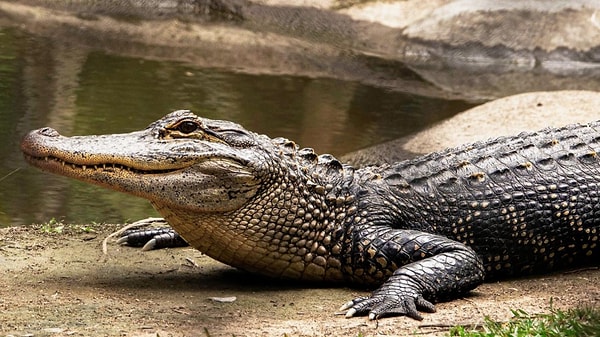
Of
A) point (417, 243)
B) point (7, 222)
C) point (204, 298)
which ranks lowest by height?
point (7, 222)

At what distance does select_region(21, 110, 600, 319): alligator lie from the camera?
5.49 meters

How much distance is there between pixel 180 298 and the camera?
5.38m

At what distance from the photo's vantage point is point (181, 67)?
47.5ft

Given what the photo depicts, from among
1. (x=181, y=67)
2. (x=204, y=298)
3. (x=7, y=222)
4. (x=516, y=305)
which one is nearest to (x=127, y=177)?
(x=204, y=298)

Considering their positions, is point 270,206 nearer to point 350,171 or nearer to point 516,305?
point 350,171

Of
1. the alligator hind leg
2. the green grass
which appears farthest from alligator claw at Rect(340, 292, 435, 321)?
the alligator hind leg

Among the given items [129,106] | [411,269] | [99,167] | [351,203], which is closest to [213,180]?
[99,167]

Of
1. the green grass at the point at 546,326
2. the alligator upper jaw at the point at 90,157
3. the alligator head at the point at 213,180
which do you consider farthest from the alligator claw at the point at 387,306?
the alligator upper jaw at the point at 90,157

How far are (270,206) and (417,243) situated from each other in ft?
2.80

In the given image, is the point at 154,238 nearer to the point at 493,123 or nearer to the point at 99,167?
the point at 99,167

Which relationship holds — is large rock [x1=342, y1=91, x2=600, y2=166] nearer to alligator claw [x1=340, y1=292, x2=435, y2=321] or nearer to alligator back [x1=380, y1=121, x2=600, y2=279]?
alligator back [x1=380, y1=121, x2=600, y2=279]

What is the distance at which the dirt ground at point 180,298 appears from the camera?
15.5 feet

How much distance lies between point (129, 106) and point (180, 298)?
Result: 6748 mm

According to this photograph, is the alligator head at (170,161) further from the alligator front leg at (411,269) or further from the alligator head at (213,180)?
the alligator front leg at (411,269)
